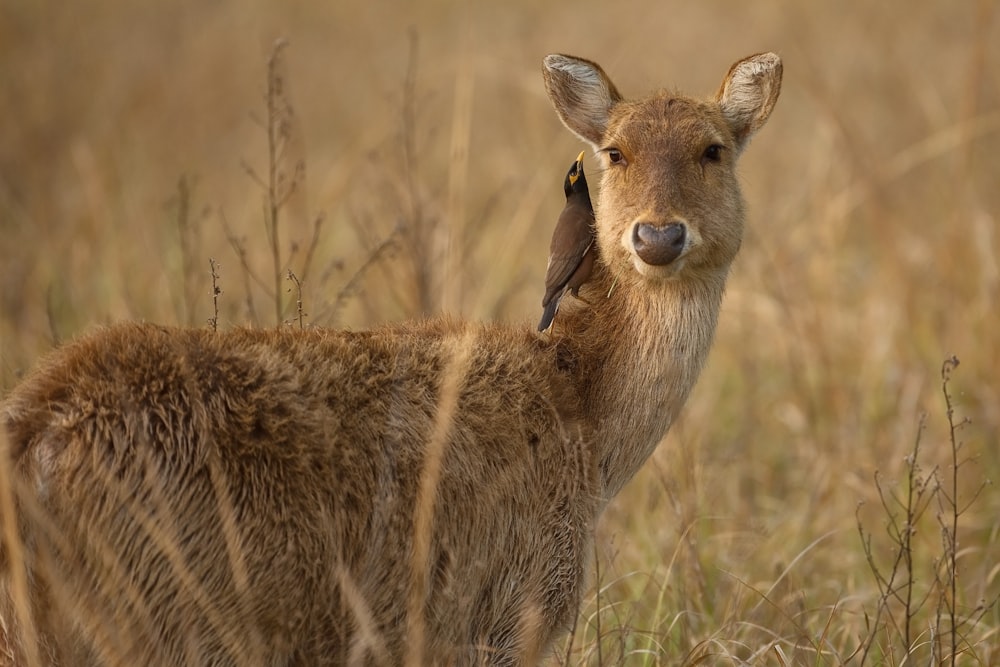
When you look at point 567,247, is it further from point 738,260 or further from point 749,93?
point 738,260

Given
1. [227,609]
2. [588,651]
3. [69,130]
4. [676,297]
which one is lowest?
[588,651]

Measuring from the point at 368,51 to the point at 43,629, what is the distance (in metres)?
12.6

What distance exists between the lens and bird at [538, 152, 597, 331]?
4.73m

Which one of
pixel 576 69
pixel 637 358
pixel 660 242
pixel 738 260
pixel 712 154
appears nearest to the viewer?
pixel 660 242

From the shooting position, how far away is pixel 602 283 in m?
4.82

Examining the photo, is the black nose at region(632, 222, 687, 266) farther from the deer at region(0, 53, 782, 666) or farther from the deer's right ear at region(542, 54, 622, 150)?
the deer's right ear at region(542, 54, 622, 150)

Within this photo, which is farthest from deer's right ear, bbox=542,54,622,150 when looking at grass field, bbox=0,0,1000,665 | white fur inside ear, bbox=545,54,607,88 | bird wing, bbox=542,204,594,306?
grass field, bbox=0,0,1000,665

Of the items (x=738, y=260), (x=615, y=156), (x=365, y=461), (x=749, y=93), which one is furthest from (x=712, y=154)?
(x=738, y=260)

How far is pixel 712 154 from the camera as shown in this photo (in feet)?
15.7

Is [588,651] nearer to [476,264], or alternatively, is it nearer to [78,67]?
[476,264]

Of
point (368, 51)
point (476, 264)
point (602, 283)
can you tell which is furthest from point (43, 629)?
point (368, 51)

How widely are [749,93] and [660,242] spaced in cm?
108

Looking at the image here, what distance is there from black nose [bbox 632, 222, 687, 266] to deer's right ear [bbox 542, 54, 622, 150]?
0.81 meters

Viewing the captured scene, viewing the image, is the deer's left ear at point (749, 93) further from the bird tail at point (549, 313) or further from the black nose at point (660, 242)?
the bird tail at point (549, 313)
